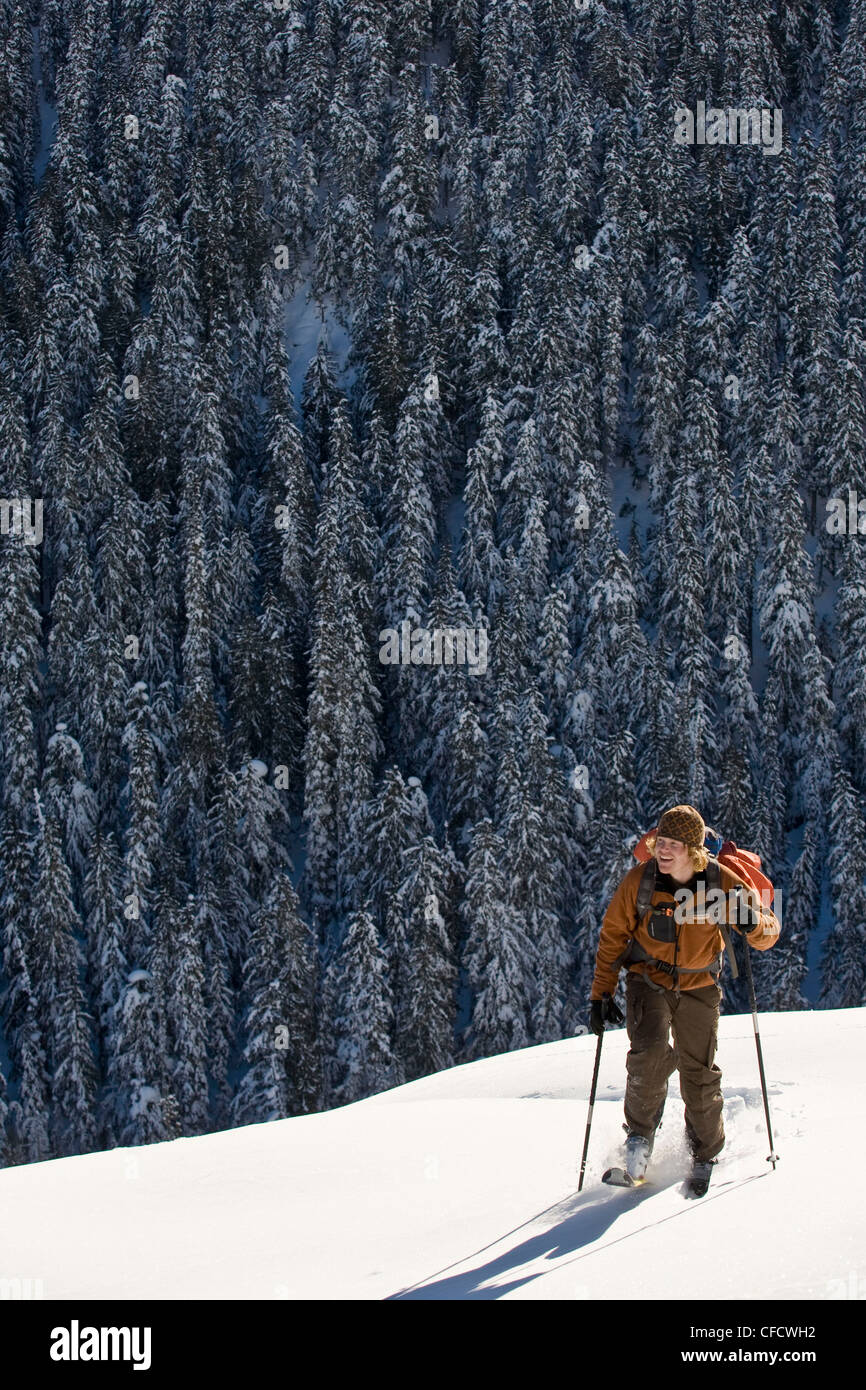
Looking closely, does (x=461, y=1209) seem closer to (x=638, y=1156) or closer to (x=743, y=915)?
(x=638, y=1156)

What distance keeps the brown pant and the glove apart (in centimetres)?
14

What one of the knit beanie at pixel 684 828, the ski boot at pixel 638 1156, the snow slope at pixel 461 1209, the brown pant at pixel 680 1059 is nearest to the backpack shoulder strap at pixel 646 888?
the knit beanie at pixel 684 828

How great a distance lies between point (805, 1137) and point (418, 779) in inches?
1854

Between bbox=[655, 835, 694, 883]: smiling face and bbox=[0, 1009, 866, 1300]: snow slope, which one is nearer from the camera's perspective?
bbox=[0, 1009, 866, 1300]: snow slope

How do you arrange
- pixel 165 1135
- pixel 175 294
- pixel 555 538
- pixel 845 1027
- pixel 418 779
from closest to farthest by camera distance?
1. pixel 845 1027
2. pixel 165 1135
3. pixel 418 779
4. pixel 555 538
5. pixel 175 294

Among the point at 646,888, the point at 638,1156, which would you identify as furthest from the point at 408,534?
the point at 638,1156

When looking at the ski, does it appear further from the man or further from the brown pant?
the brown pant

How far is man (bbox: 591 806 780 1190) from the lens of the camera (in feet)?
19.7

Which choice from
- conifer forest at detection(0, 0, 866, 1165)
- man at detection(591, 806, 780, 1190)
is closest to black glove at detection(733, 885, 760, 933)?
man at detection(591, 806, 780, 1190)

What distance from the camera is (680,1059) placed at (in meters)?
6.17

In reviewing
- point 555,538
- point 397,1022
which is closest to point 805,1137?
point 397,1022

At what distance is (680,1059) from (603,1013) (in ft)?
1.55

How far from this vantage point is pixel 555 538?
201 ft
